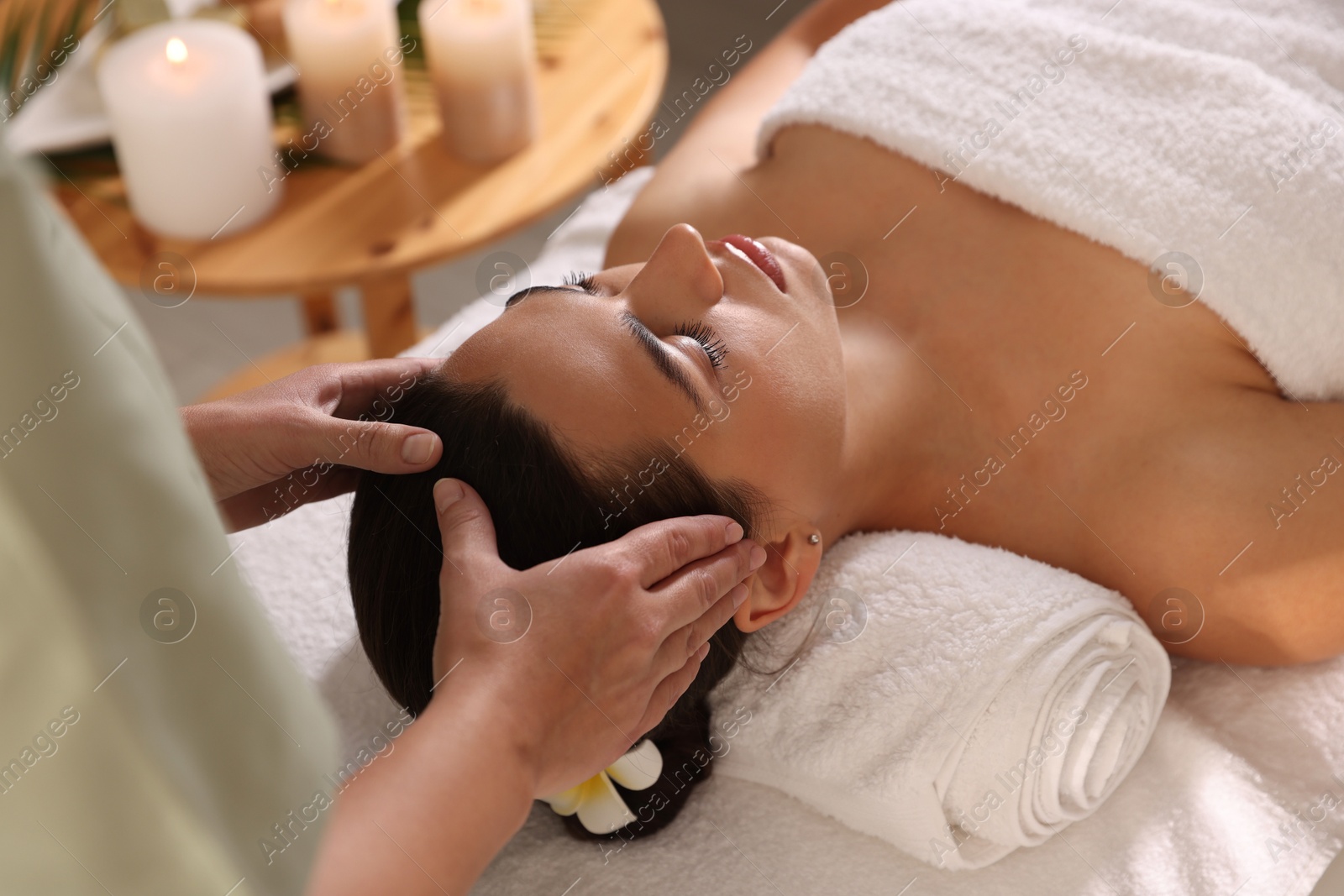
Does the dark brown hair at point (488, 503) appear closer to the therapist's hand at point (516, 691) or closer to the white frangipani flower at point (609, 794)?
the therapist's hand at point (516, 691)

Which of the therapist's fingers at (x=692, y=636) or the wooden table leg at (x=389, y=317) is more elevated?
the therapist's fingers at (x=692, y=636)

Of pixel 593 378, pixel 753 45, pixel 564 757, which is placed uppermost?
pixel 593 378

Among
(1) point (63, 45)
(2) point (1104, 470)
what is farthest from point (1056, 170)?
(1) point (63, 45)

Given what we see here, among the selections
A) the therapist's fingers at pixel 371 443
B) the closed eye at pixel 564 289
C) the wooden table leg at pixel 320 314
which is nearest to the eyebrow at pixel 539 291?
the closed eye at pixel 564 289

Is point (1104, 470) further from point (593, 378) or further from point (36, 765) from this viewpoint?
point (36, 765)

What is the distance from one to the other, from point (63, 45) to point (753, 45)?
1.53 meters

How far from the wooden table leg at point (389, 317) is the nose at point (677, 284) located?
0.77 metres

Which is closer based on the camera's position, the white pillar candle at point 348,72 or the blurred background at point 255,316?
the white pillar candle at point 348,72

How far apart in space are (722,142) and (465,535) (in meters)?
0.75

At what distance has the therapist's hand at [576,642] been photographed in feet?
2.24

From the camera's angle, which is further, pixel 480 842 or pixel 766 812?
pixel 766 812

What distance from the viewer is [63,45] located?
4.76ft

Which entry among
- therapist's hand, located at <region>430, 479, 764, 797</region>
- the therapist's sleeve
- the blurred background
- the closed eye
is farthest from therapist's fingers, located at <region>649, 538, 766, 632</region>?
the blurred background

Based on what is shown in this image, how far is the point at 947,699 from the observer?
92cm
